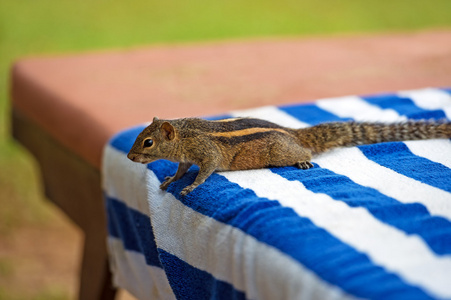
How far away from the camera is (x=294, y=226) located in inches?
33.7

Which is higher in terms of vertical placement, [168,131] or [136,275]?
[168,131]

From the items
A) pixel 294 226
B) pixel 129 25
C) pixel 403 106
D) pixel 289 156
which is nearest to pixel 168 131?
pixel 289 156

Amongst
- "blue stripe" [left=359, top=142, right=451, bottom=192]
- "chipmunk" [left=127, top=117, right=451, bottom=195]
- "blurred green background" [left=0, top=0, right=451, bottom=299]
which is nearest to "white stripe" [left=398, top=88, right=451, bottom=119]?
"blue stripe" [left=359, top=142, right=451, bottom=192]

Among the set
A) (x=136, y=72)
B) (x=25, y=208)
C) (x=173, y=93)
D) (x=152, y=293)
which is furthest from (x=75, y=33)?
(x=152, y=293)

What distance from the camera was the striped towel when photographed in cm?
75

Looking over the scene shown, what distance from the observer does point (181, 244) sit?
1054 millimetres

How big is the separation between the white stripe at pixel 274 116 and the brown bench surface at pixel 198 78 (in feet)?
0.58

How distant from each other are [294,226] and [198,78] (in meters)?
1.21

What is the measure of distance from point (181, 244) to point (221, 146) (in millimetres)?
182

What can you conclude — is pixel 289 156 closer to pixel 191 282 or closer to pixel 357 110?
pixel 191 282

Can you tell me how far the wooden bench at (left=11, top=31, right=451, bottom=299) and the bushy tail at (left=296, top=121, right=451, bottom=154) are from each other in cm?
48

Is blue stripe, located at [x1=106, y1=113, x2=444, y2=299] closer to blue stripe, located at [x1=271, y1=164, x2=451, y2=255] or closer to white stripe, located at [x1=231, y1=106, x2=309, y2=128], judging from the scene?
blue stripe, located at [x1=271, y1=164, x2=451, y2=255]

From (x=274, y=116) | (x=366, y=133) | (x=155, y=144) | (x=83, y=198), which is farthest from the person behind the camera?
(x=83, y=198)

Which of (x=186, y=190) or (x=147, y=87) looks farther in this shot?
(x=147, y=87)
